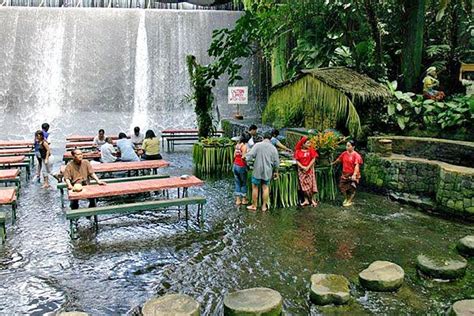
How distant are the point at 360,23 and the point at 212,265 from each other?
40.2ft

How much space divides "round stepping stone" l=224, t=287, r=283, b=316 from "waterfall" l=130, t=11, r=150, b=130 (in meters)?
15.6

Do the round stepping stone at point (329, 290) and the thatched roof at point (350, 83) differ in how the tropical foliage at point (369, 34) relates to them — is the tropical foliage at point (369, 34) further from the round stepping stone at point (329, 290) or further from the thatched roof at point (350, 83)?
the round stepping stone at point (329, 290)

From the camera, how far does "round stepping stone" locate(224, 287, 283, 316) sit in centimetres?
477

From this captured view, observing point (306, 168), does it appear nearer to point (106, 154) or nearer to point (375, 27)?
point (106, 154)

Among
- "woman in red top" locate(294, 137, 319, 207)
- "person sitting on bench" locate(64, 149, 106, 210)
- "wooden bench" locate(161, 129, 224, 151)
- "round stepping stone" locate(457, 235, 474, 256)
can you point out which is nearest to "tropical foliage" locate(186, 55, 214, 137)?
"wooden bench" locate(161, 129, 224, 151)

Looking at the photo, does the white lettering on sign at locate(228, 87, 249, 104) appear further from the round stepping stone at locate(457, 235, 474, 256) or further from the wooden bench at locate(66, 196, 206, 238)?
the round stepping stone at locate(457, 235, 474, 256)

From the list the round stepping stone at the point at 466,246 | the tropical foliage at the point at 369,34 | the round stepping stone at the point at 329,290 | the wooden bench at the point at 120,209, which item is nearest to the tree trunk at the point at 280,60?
the tropical foliage at the point at 369,34

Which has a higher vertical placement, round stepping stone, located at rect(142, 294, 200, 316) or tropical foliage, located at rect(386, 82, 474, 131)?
tropical foliage, located at rect(386, 82, 474, 131)

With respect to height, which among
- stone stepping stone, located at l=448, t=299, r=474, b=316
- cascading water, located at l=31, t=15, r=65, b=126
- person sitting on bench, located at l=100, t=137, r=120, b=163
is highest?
cascading water, located at l=31, t=15, r=65, b=126

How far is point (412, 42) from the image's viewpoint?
13.5m

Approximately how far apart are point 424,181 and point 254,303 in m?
6.20

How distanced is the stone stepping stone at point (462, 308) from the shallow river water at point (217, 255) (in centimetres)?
26

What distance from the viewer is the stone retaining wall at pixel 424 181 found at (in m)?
8.55

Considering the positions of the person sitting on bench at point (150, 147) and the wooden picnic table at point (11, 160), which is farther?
the person sitting on bench at point (150, 147)
